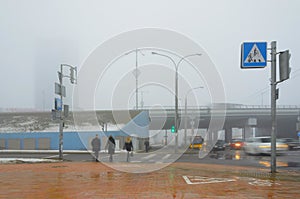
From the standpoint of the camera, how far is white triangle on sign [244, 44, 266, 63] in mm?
13047

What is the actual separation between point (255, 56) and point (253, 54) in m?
0.10

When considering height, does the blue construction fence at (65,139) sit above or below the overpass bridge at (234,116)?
below

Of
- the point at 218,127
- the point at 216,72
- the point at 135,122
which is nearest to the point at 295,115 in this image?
the point at 218,127

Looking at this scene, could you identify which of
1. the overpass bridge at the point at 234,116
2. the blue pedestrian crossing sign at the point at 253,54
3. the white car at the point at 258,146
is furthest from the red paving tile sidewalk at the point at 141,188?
the overpass bridge at the point at 234,116

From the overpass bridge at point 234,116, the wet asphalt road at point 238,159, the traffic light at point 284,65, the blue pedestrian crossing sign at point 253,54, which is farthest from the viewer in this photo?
the overpass bridge at point 234,116

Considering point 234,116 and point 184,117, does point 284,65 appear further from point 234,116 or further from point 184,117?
point 234,116

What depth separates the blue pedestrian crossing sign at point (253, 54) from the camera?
13.0 m

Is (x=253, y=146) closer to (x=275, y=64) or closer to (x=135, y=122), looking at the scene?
(x=135, y=122)

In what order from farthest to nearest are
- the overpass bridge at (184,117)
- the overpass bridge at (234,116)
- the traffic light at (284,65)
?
the overpass bridge at (234,116)
the overpass bridge at (184,117)
the traffic light at (284,65)

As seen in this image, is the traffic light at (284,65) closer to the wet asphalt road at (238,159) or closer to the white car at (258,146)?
the wet asphalt road at (238,159)

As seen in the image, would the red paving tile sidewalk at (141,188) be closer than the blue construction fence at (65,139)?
Yes

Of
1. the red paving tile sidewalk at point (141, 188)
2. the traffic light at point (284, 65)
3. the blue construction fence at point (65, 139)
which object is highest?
the traffic light at point (284, 65)

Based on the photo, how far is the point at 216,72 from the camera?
15.4 metres

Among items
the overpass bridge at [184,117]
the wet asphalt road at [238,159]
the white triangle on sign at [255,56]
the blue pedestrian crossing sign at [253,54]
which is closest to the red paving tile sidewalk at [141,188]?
the blue pedestrian crossing sign at [253,54]
